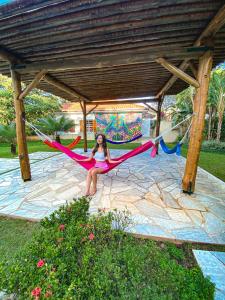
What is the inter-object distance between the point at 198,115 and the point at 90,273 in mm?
2176

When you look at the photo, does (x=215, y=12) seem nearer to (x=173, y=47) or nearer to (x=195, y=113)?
(x=173, y=47)

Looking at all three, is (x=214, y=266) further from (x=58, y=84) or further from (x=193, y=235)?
(x=58, y=84)

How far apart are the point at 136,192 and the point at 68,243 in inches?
64.4

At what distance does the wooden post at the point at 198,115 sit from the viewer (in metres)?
1.98

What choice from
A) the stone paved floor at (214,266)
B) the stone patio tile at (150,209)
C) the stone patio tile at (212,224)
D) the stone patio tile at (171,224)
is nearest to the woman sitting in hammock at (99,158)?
the stone patio tile at (150,209)

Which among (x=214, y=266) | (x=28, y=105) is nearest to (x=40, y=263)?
(x=214, y=266)

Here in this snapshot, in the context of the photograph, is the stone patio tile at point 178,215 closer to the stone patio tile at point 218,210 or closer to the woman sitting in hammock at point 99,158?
the stone patio tile at point 218,210

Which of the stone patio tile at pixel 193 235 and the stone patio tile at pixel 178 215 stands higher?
the stone patio tile at pixel 193 235

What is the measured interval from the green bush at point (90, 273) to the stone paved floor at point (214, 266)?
0.28 m

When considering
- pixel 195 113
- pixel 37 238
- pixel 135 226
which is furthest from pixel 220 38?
pixel 37 238

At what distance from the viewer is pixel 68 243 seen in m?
0.93

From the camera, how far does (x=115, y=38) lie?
6.21 feet

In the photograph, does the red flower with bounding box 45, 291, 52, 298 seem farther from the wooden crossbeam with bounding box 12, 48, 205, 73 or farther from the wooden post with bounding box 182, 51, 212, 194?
the wooden crossbeam with bounding box 12, 48, 205, 73

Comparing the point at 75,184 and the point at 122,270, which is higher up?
the point at 122,270
